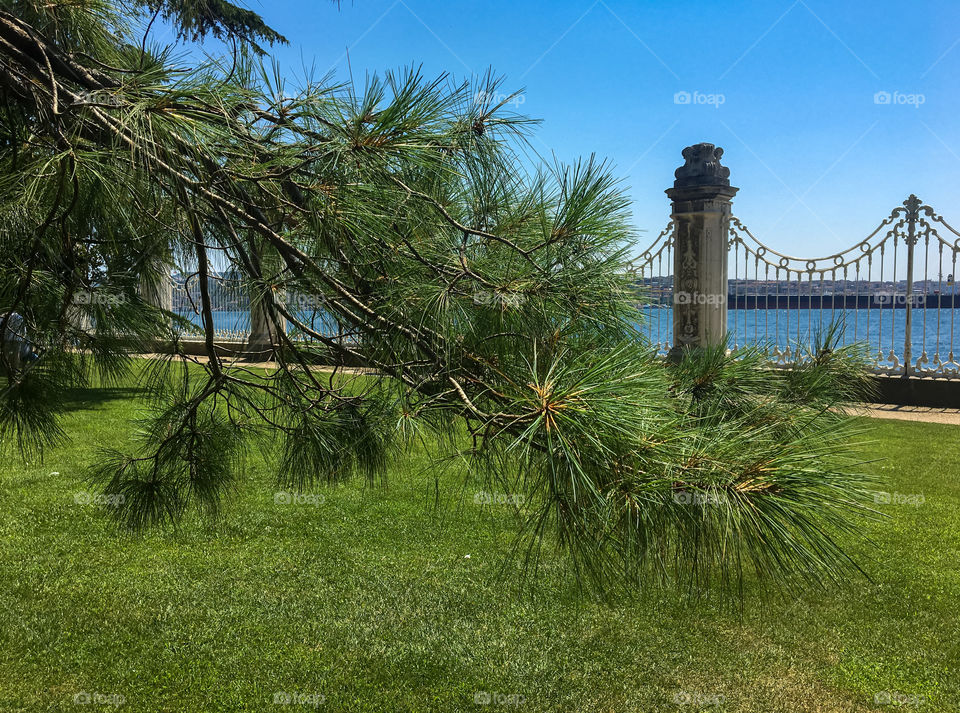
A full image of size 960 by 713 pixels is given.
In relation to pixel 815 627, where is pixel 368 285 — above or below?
above

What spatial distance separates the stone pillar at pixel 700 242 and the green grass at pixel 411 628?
14.4ft

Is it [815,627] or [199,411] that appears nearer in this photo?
[199,411]

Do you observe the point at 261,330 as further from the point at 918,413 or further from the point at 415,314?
the point at 918,413

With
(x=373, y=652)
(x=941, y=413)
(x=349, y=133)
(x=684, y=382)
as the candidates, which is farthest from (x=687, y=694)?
(x=941, y=413)

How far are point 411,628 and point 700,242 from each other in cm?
668

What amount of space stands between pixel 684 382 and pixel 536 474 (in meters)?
0.60

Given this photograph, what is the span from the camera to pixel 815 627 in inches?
118

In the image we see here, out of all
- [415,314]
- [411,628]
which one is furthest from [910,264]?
[415,314]

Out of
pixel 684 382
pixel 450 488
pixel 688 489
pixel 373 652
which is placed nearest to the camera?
pixel 688 489

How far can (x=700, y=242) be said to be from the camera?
852cm

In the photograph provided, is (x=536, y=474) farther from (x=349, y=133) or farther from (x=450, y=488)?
(x=450, y=488)

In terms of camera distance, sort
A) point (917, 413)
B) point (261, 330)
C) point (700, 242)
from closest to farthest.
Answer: point (261, 330), point (917, 413), point (700, 242)

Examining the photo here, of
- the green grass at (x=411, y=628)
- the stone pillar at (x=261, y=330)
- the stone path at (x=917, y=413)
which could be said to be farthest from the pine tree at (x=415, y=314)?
the stone path at (x=917, y=413)

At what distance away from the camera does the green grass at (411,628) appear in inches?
101
